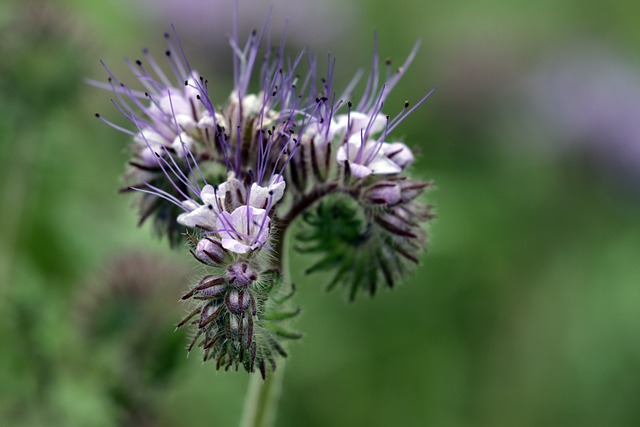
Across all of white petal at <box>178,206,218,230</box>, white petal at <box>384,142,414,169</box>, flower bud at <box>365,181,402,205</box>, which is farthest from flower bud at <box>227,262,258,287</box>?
white petal at <box>384,142,414,169</box>

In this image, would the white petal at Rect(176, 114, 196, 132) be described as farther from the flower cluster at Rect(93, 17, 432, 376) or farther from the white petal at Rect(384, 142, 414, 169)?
the white petal at Rect(384, 142, 414, 169)

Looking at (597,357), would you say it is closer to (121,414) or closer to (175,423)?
(175,423)

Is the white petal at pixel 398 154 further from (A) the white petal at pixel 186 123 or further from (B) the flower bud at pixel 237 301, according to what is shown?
(B) the flower bud at pixel 237 301

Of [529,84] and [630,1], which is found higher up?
[630,1]

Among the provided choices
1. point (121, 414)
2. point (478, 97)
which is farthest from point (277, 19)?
point (121, 414)

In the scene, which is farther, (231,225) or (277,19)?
(277,19)

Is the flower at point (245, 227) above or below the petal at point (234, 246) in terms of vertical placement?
above

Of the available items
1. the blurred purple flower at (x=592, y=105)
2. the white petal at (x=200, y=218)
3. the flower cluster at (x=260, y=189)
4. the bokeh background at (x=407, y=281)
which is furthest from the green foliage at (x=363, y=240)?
the blurred purple flower at (x=592, y=105)
